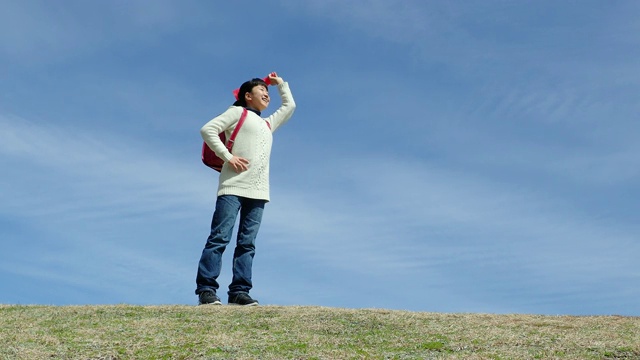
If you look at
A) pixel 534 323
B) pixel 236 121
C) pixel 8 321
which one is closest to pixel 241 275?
pixel 236 121

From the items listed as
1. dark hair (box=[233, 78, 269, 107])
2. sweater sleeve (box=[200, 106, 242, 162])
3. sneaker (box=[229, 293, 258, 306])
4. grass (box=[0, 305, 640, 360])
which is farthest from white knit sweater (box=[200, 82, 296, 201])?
grass (box=[0, 305, 640, 360])

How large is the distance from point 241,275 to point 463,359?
191 inches

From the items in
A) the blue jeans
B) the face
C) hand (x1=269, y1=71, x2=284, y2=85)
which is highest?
hand (x1=269, y1=71, x2=284, y2=85)

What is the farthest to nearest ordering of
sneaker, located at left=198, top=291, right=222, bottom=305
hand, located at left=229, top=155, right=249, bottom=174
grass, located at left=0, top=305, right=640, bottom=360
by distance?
hand, located at left=229, top=155, right=249, bottom=174 < sneaker, located at left=198, top=291, right=222, bottom=305 < grass, located at left=0, top=305, right=640, bottom=360

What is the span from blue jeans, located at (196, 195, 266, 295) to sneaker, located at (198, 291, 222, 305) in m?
0.06

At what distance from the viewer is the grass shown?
898cm

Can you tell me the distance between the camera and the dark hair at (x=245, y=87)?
13.4 metres

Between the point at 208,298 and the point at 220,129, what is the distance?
2694mm

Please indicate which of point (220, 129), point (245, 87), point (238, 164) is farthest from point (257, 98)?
point (238, 164)

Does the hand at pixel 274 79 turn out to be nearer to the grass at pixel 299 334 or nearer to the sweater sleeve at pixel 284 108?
the sweater sleeve at pixel 284 108

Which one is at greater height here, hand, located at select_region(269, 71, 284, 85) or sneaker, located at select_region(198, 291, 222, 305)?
hand, located at select_region(269, 71, 284, 85)

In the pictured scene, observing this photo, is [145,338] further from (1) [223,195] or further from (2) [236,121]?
(2) [236,121]

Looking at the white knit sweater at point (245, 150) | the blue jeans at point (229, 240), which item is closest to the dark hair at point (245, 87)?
the white knit sweater at point (245, 150)

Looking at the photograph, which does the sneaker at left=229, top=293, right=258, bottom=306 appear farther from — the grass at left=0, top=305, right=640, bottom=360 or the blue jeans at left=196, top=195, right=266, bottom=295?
the grass at left=0, top=305, right=640, bottom=360
